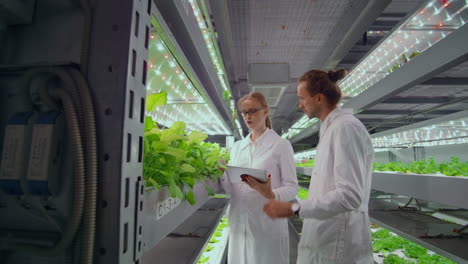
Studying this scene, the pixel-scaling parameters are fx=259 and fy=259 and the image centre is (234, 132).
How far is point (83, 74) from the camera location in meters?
0.59

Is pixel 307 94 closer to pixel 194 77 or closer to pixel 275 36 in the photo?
pixel 194 77

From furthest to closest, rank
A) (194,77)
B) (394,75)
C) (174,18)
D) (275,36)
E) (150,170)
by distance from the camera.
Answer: (275,36) → (394,75) → (194,77) → (174,18) → (150,170)

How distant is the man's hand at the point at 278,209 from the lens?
1647mm

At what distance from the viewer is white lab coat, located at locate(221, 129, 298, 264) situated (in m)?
2.16

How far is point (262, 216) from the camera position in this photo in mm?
2180

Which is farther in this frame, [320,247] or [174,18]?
[320,247]

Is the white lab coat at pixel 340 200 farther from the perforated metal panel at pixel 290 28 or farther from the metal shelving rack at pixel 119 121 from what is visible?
the metal shelving rack at pixel 119 121

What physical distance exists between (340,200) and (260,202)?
0.88 m

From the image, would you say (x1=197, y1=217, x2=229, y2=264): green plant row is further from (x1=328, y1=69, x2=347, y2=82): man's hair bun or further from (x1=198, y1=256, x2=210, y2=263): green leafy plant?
(x1=328, y1=69, x2=347, y2=82): man's hair bun

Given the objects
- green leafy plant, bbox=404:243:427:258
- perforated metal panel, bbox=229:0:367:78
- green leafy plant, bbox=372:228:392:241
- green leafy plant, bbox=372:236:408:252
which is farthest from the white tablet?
green leafy plant, bbox=372:228:392:241

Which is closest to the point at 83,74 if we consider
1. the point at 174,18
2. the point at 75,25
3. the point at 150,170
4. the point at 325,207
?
the point at 75,25

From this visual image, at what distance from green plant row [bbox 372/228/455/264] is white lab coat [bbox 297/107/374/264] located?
184 cm

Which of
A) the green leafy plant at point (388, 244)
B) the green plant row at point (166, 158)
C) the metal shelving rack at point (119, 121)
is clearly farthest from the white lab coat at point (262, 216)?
the green leafy plant at point (388, 244)

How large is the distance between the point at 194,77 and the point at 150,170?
0.88 m
